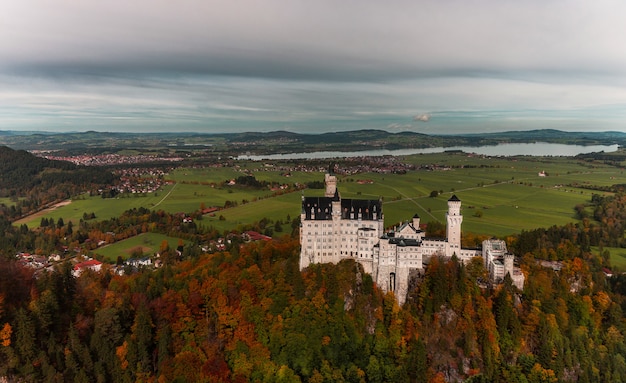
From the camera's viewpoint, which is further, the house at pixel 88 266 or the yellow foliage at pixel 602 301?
the house at pixel 88 266

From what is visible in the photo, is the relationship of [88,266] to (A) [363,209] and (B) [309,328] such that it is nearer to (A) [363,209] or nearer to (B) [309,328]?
(B) [309,328]

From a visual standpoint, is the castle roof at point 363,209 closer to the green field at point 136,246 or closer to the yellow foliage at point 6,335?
the yellow foliage at point 6,335

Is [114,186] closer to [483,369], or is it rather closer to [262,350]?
[262,350]

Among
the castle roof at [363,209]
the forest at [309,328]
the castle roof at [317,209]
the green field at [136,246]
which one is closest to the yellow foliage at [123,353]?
the forest at [309,328]

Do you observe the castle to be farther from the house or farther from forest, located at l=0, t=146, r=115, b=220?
forest, located at l=0, t=146, r=115, b=220

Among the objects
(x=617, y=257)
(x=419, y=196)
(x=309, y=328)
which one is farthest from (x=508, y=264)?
(x=419, y=196)

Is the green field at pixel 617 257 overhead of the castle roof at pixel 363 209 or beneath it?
beneath

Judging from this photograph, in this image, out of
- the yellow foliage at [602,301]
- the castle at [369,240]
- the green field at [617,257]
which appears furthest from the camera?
the green field at [617,257]

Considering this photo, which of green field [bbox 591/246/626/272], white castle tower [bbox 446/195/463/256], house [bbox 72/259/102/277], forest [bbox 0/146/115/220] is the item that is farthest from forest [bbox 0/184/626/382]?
forest [bbox 0/146/115/220]

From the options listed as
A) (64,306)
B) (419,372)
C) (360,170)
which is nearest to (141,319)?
(64,306)
